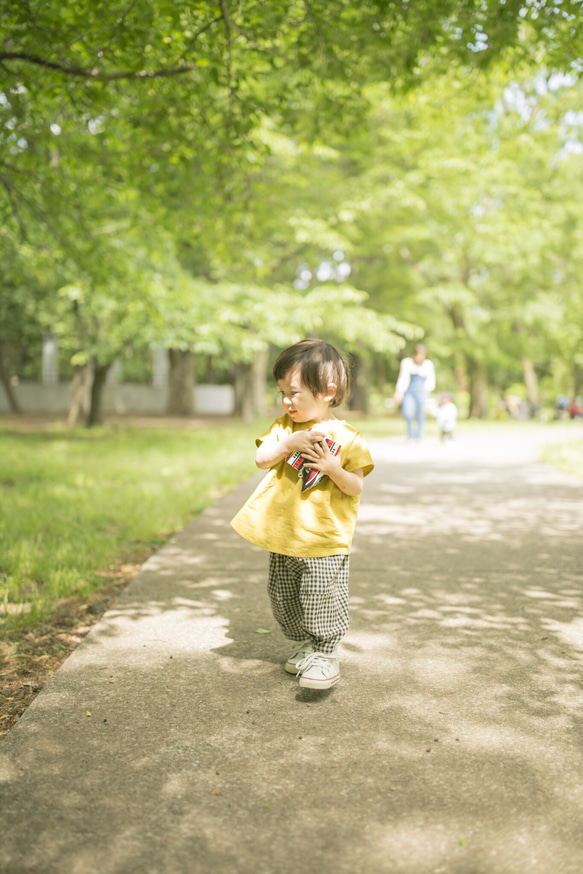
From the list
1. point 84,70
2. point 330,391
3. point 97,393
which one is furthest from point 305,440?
point 97,393

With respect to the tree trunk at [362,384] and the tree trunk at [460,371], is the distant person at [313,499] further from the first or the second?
the tree trunk at [460,371]

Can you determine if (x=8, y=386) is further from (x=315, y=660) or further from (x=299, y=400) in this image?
(x=315, y=660)

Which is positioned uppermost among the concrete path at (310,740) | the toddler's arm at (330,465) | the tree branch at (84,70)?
the tree branch at (84,70)

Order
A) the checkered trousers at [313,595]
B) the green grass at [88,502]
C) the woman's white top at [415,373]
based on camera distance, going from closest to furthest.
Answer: the checkered trousers at [313,595] → the green grass at [88,502] → the woman's white top at [415,373]

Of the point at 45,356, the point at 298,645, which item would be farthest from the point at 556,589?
the point at 45,356

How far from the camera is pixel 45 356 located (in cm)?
3175

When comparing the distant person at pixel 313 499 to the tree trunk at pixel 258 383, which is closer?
the distant person at pixel 313 499

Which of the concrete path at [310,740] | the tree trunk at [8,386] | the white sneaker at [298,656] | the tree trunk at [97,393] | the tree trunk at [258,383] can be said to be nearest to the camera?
the concrete path at [310,740]

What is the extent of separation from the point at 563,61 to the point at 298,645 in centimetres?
562

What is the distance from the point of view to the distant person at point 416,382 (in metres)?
13.1

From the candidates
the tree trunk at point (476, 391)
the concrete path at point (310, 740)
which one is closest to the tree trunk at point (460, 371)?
the tree trunk at point (476, 391)

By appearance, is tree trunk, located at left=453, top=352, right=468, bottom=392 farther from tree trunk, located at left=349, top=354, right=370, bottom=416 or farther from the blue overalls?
the blue overalls

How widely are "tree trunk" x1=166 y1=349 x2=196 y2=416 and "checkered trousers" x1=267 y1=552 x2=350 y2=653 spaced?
27.6 m

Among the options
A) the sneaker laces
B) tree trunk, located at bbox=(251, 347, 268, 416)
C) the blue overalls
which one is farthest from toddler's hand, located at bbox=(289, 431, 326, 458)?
tree trunk, located at bbox=(251, 347, 268, 416)
